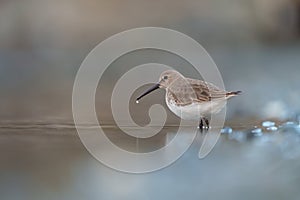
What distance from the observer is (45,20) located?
1.72 m

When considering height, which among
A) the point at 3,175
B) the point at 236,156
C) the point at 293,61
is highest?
the point at 293,61

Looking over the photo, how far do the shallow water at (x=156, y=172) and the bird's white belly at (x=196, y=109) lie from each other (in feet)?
0.19

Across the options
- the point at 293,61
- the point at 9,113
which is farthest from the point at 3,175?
the point at 293,61

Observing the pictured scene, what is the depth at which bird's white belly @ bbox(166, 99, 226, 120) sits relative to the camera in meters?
1.21

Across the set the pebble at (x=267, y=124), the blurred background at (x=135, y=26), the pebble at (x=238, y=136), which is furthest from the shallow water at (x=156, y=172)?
the blurred background at (x=135, y=26)

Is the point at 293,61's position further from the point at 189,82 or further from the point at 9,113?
the point at 9,113

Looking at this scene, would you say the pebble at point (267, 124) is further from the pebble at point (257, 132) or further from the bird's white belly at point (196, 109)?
the bird's white belly at point (196, 109)

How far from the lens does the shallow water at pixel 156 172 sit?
32.4 inches

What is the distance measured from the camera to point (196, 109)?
1224 mm

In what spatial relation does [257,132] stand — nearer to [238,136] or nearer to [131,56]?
[238,136]

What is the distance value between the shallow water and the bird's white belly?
6cm

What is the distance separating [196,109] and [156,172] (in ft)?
1.06

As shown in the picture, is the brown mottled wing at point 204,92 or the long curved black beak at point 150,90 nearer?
the brown mottled wing at point 204,92

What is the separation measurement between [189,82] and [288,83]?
1.66ft
